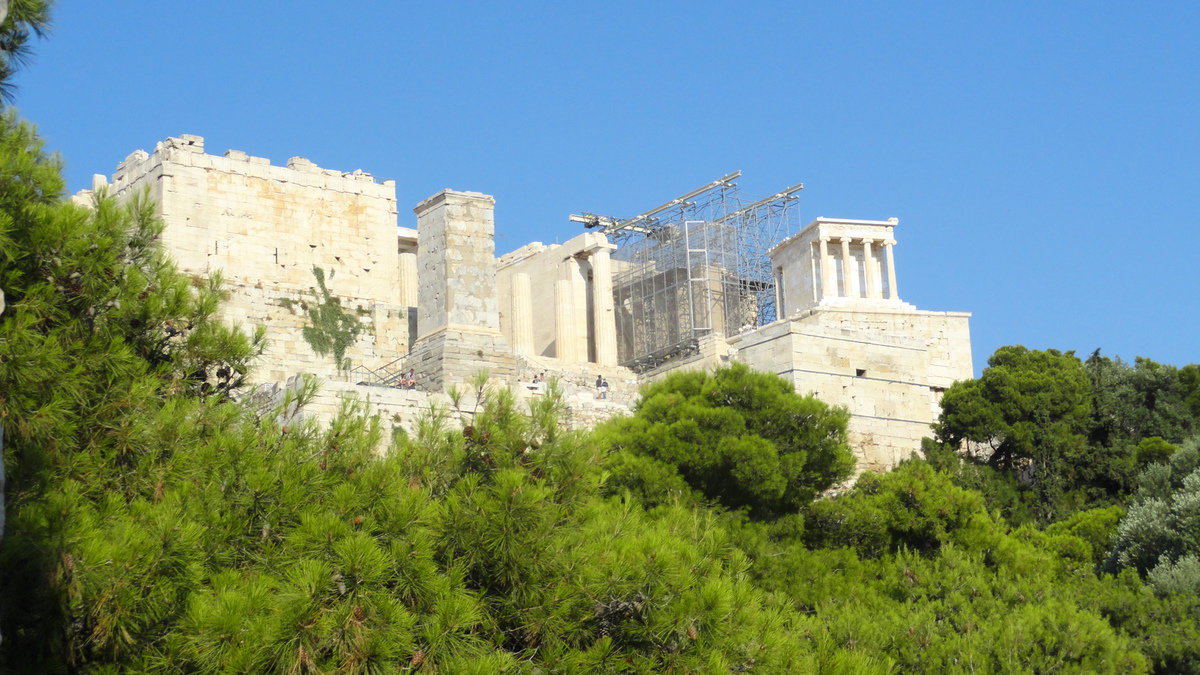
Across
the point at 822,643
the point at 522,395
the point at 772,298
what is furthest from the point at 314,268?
the point at 822,643

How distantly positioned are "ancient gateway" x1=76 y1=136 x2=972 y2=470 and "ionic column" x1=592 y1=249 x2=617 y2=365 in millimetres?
42

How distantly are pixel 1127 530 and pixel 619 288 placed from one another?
19.9 meters

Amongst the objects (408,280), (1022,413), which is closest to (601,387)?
(1022,413)

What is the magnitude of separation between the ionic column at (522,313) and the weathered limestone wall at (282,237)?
5.37 metres

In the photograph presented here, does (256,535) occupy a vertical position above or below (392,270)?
below

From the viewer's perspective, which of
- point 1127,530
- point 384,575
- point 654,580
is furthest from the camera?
point 1127,530

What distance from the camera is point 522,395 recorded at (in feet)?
65.8

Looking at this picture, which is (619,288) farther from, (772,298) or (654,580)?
(654,580)

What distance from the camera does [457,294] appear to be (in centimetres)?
2034

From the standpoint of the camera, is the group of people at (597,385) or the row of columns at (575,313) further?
the row of columns at (575,313)

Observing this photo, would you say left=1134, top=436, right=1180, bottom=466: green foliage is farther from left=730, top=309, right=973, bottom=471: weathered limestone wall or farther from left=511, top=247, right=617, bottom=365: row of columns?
left=511, top=247, right=617, bottom=365: row of columns

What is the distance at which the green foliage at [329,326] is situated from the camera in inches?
1073

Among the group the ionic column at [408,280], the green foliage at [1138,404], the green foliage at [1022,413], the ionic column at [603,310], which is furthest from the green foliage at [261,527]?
the ionic column at [603,310]

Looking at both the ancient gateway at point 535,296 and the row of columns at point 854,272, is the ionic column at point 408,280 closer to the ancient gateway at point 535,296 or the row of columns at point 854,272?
the ancient gateway at point 535,296
